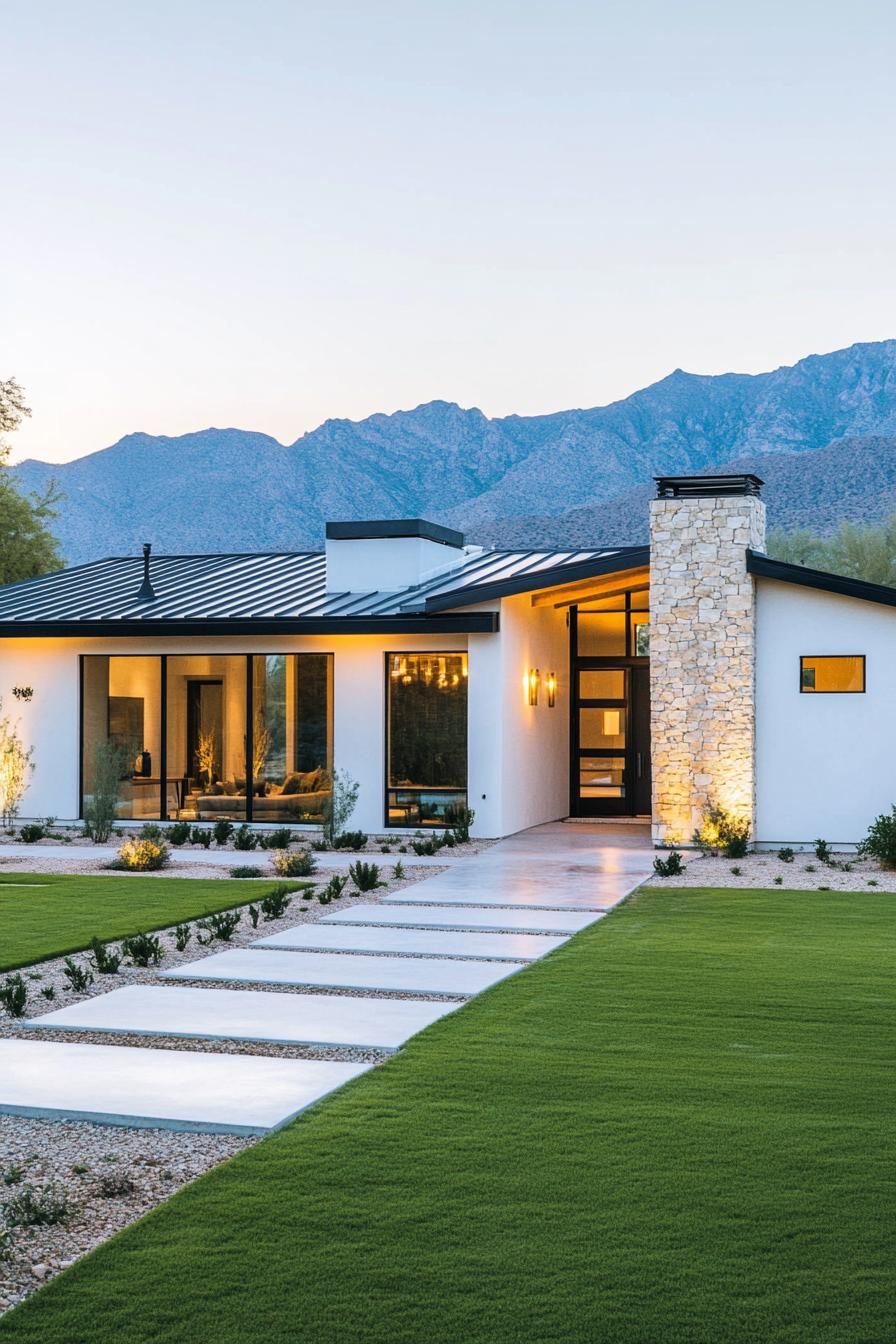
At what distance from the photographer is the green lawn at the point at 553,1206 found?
377 centimetres

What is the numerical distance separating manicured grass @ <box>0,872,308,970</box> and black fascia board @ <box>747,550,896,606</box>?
6744mm

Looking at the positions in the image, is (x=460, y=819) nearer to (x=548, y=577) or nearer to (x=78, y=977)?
(x=548, y=577)

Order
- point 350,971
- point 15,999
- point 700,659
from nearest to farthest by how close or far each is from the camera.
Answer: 1. point 15,999
2. point 350,971
3. point 700,659

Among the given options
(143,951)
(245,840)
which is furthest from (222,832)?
(143,951)

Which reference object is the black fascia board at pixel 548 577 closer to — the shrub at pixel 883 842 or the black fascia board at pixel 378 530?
the black fascia board at pixel 378 530

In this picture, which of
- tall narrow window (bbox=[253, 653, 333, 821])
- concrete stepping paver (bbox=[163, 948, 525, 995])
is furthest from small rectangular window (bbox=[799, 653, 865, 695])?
concrete stepping paver (bbox=[163, 948, 525, 995])

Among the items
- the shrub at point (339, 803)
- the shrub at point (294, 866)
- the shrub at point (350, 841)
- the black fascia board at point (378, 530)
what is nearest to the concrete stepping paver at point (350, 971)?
the shrub at point (294, 866)

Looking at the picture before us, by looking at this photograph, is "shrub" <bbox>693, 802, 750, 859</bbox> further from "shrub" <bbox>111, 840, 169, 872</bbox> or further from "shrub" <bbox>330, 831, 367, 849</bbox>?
"shrub" <bbox>111, 840, 169, 872</bbox>

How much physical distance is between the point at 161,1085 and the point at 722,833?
1051cm

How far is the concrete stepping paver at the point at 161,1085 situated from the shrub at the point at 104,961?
5.92 feet

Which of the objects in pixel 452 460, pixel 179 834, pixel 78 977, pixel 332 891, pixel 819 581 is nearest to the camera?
pixel 78 977

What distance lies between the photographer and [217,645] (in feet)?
61.2

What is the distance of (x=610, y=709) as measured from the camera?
20.7 m

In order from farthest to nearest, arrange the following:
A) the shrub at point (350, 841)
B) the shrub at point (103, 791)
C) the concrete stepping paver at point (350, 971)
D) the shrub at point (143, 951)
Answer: the shrub at point (103, 791) → the shrub at point (350, 841) → the shrub at point (143, 951) → the concrete stepping paver at point (350, 971)
